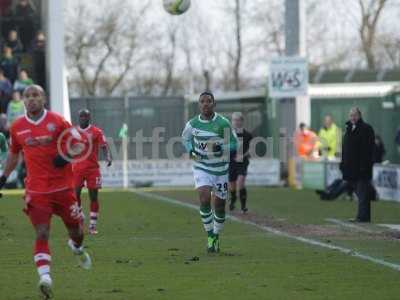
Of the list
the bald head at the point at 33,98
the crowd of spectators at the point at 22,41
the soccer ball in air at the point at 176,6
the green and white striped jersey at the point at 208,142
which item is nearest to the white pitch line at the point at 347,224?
the green and white striped jersey at the point at 208,142

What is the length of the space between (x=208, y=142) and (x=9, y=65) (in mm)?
21354

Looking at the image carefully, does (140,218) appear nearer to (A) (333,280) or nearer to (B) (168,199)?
(B) (168,199)

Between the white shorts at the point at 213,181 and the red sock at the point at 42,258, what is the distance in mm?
4490

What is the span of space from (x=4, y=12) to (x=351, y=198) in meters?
13.7

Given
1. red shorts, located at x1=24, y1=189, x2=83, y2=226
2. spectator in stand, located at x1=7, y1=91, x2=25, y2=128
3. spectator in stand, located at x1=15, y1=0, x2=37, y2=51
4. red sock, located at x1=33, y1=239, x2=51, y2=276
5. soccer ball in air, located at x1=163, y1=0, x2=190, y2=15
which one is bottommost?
red sock, located at x1=33, y1=239, x2=51, y2=276

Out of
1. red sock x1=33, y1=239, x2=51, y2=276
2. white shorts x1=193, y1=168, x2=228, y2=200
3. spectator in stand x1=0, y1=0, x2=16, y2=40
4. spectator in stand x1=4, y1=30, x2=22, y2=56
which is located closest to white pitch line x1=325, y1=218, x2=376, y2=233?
white shorts x1=193, y1=168, x2=228, y2=200

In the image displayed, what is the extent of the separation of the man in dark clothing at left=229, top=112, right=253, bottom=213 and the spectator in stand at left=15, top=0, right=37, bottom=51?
14099mm

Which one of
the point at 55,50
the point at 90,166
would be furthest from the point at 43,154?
the point at 55,50

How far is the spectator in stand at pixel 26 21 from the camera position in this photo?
3659 centimetres

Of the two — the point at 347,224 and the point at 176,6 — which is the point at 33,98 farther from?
the point at 176,6

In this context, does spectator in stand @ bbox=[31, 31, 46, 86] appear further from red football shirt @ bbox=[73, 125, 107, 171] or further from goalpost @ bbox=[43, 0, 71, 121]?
red football shirt @ bbox=[73, 125, 107, 171]

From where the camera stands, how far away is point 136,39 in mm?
60656

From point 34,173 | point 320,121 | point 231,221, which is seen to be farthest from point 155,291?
point 320,121

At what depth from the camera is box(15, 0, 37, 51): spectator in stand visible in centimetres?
3659
